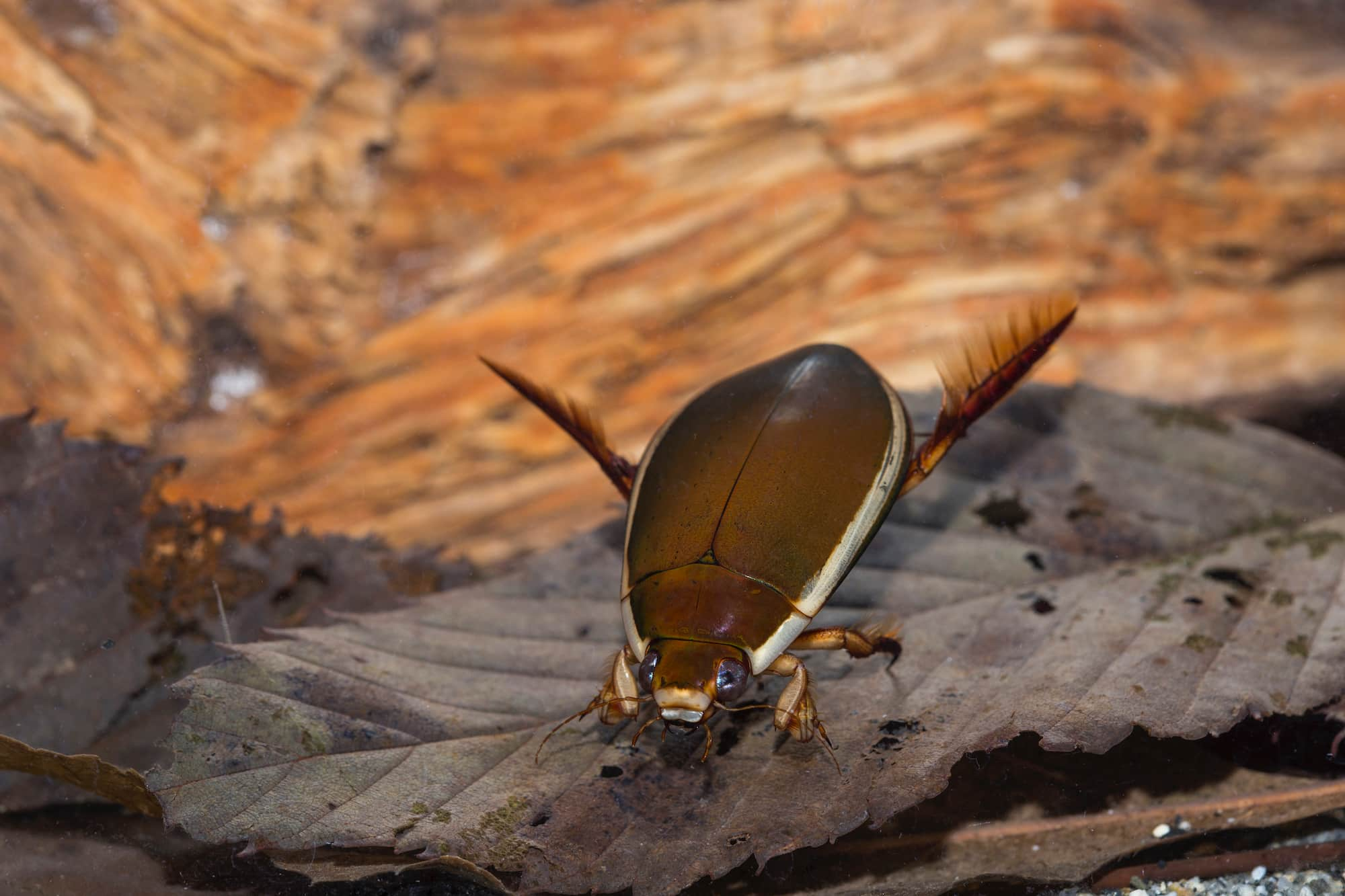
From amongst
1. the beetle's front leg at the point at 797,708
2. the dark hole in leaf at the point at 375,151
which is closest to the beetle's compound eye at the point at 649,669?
the beetle's front leg at the point at 797,708

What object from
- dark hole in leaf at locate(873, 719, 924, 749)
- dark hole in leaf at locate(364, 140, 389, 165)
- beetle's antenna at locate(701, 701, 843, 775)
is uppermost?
dark hole in leaf at locate(364, 140, 389, 165)

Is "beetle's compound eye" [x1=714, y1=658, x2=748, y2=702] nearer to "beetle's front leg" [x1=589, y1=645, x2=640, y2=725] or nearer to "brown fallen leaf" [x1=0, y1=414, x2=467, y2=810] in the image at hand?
"beetle's front leg" [x1=589, y1=645, x2=640, y2=725]

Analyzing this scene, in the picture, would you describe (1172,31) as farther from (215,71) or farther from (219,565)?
(219,565)

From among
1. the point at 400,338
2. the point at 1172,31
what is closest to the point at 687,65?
the point at 400,338

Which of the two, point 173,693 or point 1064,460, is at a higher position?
point 173,693

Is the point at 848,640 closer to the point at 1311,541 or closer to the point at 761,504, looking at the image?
the point at 761,504

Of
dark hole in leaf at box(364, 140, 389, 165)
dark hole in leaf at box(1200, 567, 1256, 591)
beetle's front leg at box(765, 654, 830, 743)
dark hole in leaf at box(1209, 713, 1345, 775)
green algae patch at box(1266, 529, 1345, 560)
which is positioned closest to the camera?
beetle's front leg at box(765, 654, 830, 743)

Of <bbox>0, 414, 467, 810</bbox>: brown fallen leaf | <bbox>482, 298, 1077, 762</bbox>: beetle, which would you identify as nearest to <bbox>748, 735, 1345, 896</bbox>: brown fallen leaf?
<bbox>482, 298, 1077, 762</bbox>: beetle

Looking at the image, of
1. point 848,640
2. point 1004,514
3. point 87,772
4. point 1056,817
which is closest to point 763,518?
point 848,640

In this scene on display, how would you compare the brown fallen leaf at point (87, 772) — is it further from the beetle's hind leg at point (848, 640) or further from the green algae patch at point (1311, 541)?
the green algae patch at point (1311, 541)
